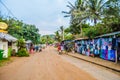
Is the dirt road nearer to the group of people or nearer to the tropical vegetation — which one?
the tropical vegetation

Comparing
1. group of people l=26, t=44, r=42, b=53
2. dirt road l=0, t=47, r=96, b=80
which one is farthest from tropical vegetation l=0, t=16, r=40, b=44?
dirt road l=0, t=47, r=96, b=80

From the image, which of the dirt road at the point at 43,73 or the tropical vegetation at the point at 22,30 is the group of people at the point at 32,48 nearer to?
the tropical vegetation at the point at 22,30

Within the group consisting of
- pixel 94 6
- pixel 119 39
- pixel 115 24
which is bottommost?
pixel 119 39

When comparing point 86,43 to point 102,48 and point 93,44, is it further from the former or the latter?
point 102,48

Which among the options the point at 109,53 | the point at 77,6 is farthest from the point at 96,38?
the point at 77,6

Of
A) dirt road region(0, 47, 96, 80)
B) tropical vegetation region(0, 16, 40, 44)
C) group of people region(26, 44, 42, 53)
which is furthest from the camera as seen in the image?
group of people region(26, 44, 42, 53)

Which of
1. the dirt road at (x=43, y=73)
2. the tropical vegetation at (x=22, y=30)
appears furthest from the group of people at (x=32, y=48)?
the dirt road at (x=43, y=73)

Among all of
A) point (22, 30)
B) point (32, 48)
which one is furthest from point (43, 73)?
point (32, 48)

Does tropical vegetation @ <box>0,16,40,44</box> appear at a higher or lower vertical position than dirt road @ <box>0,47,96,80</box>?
higher

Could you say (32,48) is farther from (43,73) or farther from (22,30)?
(43,73)

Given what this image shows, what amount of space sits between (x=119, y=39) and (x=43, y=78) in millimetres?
11055

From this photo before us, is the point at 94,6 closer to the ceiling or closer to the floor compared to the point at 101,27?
closer to the ceiling

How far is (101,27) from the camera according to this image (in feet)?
97.2

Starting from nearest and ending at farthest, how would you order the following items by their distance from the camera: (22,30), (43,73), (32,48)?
1. (43,73)
2. (22,30)
3. (32,48)
